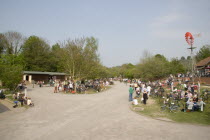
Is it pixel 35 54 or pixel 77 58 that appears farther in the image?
pixel 35 54

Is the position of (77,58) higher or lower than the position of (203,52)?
lower

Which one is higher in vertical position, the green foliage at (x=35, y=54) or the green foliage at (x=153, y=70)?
the green foliage at (x=35, y=54)

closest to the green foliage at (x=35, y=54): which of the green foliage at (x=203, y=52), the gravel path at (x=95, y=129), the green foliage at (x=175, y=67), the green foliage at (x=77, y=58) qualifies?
the green foliage at (x=77, y=58)

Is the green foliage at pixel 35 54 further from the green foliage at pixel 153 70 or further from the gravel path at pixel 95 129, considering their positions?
the gravel path at pixel 95 129

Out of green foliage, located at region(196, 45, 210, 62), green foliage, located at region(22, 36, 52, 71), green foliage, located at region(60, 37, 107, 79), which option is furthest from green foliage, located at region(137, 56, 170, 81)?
green foliage, located at region(22, 36, 52, 71)

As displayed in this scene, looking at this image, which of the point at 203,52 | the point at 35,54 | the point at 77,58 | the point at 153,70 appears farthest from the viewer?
the point at 203,52

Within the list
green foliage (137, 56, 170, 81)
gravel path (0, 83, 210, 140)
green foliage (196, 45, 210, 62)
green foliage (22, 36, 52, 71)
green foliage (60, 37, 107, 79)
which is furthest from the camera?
green foliage (196, 45, 210, 62)

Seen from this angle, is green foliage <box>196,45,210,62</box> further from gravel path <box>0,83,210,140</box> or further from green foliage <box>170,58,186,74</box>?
gravel path <box>0,83,210,140</box>

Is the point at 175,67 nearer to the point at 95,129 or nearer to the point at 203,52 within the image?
the point at 203,52

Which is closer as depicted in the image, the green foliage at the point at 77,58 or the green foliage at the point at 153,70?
the green foliage at the point at 77,58

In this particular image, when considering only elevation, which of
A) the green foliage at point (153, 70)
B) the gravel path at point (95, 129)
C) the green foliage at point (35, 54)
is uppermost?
the green foliage at point (35, 54)

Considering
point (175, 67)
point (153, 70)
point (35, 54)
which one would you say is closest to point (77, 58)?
point (153, 70)

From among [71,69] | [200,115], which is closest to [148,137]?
[200,115]

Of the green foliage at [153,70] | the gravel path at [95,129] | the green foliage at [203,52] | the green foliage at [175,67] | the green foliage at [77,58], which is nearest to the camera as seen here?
the gravel path at [95,129]
